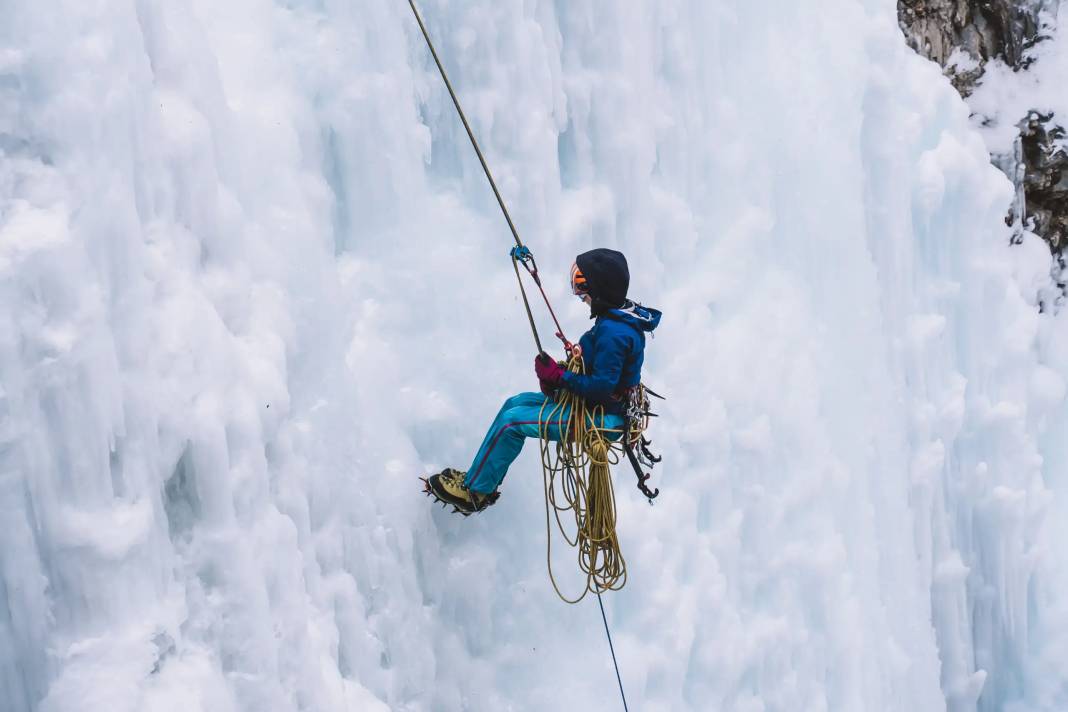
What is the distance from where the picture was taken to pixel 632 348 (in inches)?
132

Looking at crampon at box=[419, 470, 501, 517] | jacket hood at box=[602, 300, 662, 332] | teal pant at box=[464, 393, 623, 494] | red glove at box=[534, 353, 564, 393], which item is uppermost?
jacket hood at box=[602, 300, 662, 332]

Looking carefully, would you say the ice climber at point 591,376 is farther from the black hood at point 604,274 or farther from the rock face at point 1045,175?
the rock face at point 1045,175

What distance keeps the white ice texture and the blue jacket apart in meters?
0.66

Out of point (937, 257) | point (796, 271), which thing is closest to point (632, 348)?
point (796, 271)

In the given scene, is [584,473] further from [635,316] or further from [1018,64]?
[1018,64]

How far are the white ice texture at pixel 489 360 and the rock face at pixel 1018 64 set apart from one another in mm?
455

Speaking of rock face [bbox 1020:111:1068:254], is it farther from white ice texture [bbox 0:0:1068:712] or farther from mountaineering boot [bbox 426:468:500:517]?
mountaineering boot [bbox 426:468:500:517]

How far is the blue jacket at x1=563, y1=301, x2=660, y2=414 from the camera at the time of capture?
3320 mm

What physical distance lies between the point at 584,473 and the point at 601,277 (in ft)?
2.24

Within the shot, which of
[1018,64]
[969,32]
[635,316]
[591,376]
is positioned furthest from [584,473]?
[1018,64]

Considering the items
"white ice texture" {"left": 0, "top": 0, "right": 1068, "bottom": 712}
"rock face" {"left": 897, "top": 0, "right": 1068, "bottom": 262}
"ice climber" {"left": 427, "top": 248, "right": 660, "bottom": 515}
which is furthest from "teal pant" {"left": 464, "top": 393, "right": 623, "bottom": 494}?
"rock face" {"left": 897, "top": 0, "right": 1068, "bottom": 262}

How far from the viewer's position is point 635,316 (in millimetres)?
3379

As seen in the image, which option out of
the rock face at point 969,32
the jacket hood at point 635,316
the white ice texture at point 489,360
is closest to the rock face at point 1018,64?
the rock face at point 969,32

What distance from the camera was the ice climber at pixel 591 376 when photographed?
10.9 feet
